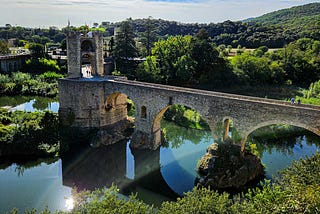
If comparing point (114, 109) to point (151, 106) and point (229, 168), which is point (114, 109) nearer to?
point (151, 106)

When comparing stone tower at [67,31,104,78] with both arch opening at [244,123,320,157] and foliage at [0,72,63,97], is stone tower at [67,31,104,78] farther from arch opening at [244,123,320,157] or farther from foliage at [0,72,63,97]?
foliage at [0,72,63,97]

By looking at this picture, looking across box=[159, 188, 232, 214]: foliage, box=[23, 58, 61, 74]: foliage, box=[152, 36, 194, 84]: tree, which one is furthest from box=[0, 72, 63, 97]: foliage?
box=[159, 188, 232, 214]: foliage

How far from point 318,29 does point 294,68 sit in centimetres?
2455

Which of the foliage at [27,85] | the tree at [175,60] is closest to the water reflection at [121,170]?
the tree at [175,60]

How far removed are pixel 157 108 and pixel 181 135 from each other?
243 inches

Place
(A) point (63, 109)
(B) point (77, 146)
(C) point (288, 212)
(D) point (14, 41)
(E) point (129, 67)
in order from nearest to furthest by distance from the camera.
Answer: (C) point (288, 212) → (B) point (77, 146) → (A) point (63, 109) → (E) point (129, 67) → (D) point (14, 41)

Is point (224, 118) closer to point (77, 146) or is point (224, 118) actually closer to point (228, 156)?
point (228, 156)

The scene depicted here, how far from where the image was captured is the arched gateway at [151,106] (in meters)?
18.6

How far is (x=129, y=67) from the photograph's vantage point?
4803 cm

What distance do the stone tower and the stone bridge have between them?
99cm

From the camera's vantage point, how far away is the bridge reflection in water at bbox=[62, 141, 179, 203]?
67.7 ft

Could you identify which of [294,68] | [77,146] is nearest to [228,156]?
[77,146]

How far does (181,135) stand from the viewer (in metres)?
29.3

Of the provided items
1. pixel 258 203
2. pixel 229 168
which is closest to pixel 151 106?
pixel 229 168
